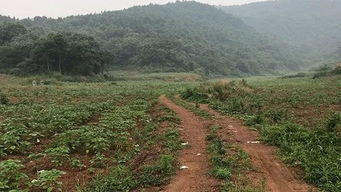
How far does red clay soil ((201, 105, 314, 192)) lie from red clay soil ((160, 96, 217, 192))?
1.25m

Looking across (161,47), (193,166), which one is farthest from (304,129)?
(161,47)

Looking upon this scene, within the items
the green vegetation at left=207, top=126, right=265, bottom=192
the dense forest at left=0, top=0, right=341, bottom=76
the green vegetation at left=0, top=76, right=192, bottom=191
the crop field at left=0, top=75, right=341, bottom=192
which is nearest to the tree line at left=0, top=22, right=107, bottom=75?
the dense forest at left=0, top=0, right=341, bottom=76

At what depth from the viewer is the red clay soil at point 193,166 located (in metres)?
11.0

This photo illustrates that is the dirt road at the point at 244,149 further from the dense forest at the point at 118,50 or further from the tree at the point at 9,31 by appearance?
the tree at the point at 9,31

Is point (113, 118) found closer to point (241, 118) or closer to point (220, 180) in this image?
point (241, 118)

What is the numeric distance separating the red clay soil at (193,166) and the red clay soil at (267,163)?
4.10 feet

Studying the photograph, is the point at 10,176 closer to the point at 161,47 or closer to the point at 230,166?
the point at 230,166

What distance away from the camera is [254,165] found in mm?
12758

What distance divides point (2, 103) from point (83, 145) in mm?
15417

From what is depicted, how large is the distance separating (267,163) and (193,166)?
2.20 metres

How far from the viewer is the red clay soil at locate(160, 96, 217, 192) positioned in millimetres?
10995

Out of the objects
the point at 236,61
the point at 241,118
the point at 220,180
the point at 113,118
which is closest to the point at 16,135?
the point at 113,118

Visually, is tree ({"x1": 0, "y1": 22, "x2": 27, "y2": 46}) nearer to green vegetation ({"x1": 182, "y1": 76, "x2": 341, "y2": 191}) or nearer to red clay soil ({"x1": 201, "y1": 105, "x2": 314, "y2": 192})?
green vegetation ({"x1": 182, "y1": 76, "x2": 341, "y2": 191})

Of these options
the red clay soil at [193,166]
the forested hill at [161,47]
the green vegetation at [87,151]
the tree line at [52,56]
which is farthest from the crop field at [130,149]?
the forested hill at [161,47]
